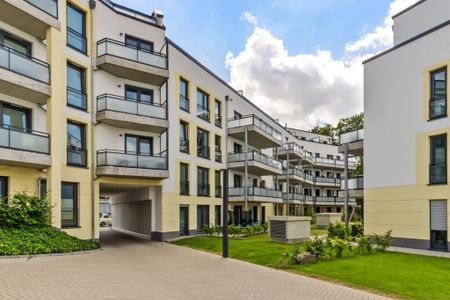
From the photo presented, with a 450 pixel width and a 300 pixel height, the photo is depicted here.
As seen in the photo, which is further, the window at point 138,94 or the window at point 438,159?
the window at point 138,94

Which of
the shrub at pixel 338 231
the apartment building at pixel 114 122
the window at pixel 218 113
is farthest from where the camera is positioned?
the window at pixel 218 113

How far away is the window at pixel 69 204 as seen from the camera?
16.7m

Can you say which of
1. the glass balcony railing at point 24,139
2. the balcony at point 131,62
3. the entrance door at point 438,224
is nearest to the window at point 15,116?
the glass balcony railing at point 24,139

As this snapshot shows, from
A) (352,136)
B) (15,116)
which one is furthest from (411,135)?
(15,116)

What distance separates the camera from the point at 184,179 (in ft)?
79.3

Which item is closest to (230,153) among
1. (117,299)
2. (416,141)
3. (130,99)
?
(130,99)

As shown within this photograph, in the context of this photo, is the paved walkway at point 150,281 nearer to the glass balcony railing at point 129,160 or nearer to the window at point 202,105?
the glass balcony railing at point 129,160

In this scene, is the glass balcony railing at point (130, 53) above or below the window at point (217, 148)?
above

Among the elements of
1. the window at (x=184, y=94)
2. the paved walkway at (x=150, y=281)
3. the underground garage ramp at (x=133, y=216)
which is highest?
the window at (x=184, y=94)

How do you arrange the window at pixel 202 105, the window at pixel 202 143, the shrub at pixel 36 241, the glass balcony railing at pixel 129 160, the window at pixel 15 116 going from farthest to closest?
the window at pixel 202 105, the window at pixel 202 143, the glass balcony railing at pixel 129 160, the window at pixel 15 116, the shrub at pixel 36 241

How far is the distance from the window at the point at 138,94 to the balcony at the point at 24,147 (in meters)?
6.42

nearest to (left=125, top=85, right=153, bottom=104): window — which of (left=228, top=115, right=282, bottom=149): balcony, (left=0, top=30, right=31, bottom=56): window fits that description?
(left=0, top=30, right=31, bottom=56): window

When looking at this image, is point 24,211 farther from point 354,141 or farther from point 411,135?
point 354,141

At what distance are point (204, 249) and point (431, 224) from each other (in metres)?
11.2
